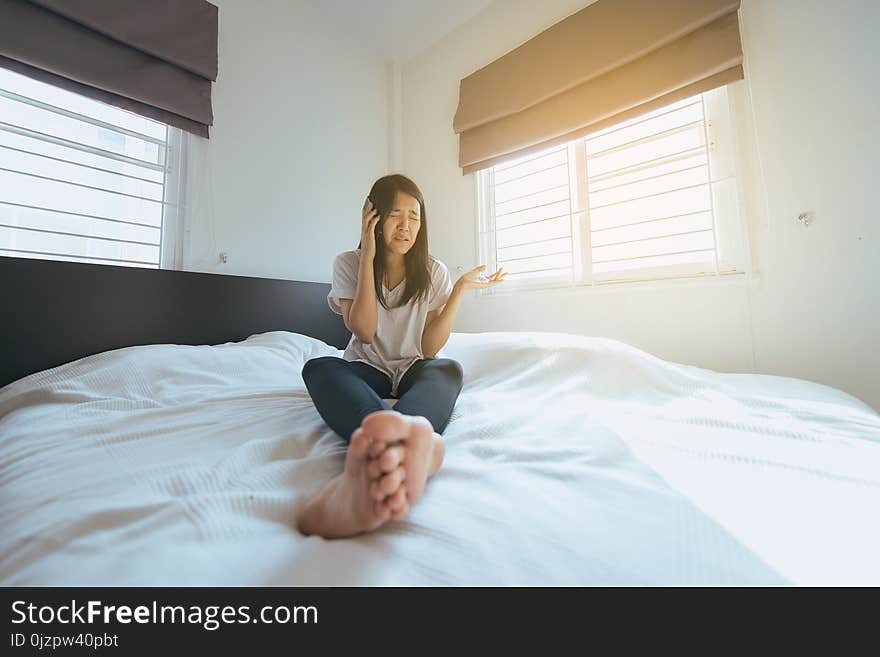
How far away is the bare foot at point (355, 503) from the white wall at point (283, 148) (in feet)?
5.06

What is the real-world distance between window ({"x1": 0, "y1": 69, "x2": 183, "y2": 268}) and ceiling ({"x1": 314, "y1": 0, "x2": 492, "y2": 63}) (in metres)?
1.16

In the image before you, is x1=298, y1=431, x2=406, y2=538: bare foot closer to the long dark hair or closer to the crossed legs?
the crossed legs

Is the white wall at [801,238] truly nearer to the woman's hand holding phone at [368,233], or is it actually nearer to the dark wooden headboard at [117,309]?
the woman's hand holding phone at [368,233]

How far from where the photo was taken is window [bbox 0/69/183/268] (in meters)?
1.25

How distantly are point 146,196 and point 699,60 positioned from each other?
6.91 ft

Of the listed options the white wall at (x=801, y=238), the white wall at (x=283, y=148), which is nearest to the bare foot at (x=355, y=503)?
the white wall at (x=801, y=238)

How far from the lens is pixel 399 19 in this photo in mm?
2131

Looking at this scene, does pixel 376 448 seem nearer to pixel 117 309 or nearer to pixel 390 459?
pixel 390 459

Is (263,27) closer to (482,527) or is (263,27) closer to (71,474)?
(71,474)

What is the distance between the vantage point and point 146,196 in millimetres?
1513

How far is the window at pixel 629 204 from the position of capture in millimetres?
1421
